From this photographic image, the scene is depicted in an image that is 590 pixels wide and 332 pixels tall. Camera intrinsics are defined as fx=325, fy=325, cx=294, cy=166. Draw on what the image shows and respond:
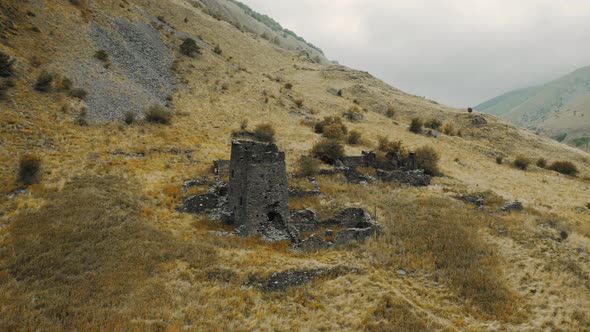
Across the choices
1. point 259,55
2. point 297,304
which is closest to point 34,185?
point 297,304

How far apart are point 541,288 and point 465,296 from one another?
422cm

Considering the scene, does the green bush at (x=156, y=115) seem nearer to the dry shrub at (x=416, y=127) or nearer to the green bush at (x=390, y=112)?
the dry shrub at (x=416, y=127)

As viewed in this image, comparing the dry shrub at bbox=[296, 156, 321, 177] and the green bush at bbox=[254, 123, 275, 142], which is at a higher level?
the green bush at bbox=[254, 123, 275, 142]

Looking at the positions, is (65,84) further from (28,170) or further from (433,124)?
(433,124)

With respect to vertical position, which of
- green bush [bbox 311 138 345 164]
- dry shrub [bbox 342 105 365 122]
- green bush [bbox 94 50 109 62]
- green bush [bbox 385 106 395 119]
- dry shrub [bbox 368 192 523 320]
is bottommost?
dry shrub [bbox 368 192 523 320]

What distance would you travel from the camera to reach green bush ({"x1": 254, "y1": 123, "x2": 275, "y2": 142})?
137 ft

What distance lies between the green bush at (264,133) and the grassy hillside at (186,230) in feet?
7.61

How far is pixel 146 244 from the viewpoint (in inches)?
623

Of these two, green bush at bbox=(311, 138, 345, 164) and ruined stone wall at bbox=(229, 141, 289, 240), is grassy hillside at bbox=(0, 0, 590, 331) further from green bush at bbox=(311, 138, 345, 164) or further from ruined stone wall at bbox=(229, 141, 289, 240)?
green bush at bbox=(311, 138, 345, 164)

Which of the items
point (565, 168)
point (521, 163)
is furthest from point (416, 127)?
point (565, 168)

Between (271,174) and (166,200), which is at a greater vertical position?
(271,174)

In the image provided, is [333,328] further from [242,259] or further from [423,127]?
[423,127]

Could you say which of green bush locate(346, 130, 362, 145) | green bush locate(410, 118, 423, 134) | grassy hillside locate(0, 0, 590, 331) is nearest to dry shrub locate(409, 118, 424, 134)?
green bush locate(410, 118, 423, 134)

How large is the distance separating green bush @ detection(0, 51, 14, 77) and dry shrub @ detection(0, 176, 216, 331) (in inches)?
677
